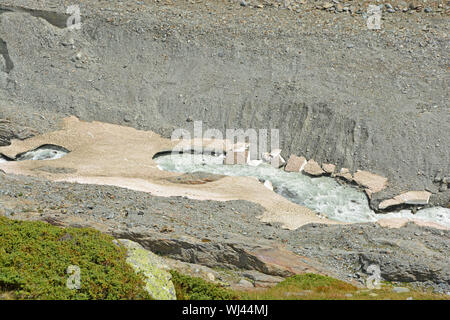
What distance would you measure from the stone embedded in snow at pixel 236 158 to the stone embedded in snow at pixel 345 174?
683 cm

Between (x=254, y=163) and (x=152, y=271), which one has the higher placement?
(x=152, y=271)

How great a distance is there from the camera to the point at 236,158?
3847 cm

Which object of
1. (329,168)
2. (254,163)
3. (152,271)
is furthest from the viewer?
(254,163)

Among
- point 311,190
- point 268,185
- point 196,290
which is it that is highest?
point 196,290

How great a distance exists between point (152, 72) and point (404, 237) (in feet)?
95.0

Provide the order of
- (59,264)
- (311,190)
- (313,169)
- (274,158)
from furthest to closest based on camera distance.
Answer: (274,158), (313,169), (311,190), (59,264)

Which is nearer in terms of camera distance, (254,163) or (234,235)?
(234,235)

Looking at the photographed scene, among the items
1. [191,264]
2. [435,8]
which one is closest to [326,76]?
[435,8]

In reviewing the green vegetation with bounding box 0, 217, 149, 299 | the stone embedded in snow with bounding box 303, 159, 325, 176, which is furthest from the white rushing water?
the green vegetation with bounding box 0, 217, 149, 299

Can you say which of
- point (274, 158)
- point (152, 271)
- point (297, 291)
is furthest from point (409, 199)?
point (152, 271)

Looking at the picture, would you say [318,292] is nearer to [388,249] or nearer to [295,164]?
[388,249]

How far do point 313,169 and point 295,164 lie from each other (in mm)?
1399

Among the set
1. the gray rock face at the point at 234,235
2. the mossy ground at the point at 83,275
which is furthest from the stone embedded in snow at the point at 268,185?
the mossy ground at the point at 83,275
